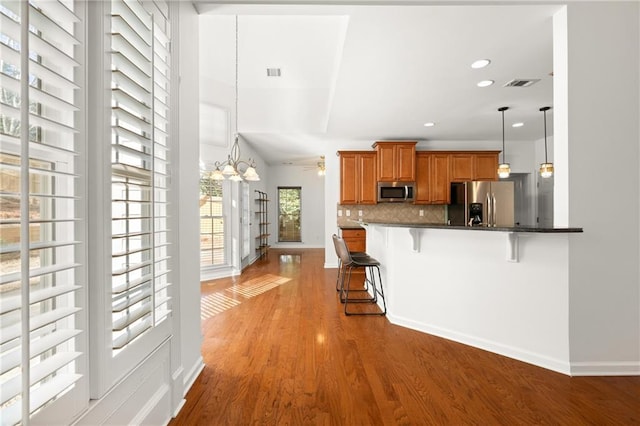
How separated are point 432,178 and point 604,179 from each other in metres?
3.79

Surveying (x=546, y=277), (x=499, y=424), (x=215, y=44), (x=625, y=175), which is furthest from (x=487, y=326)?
(x=215, y=44)

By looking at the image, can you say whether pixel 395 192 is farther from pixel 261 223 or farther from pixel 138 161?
pixel 138 161

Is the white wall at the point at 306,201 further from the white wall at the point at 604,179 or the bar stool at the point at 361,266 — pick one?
the white wall at the point at 604,179

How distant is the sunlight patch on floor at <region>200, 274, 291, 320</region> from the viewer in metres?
3.47

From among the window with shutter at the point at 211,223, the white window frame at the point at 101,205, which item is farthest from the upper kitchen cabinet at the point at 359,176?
the white window frame at the point at 101,205

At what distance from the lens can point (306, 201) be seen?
9500 millimetres

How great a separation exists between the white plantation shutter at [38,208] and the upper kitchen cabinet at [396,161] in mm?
5102

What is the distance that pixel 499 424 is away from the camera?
1597 mm

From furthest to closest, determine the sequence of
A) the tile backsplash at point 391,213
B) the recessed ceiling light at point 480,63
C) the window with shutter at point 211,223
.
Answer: the tile backsplash at point 391,213, the window with shutter at point 211,223, the recessed ceiling light at point 480,63

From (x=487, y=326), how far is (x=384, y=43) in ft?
8.20

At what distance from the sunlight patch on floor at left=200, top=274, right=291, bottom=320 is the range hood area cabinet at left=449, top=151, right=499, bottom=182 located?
3833 millimetres

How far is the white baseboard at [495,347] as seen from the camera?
213cm

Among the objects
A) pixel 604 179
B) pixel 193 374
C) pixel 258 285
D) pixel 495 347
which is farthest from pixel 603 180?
pixel 258 285

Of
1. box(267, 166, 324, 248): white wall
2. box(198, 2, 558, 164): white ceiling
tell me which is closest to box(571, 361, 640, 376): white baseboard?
box(198, 2, 558, 164): white ceiling
